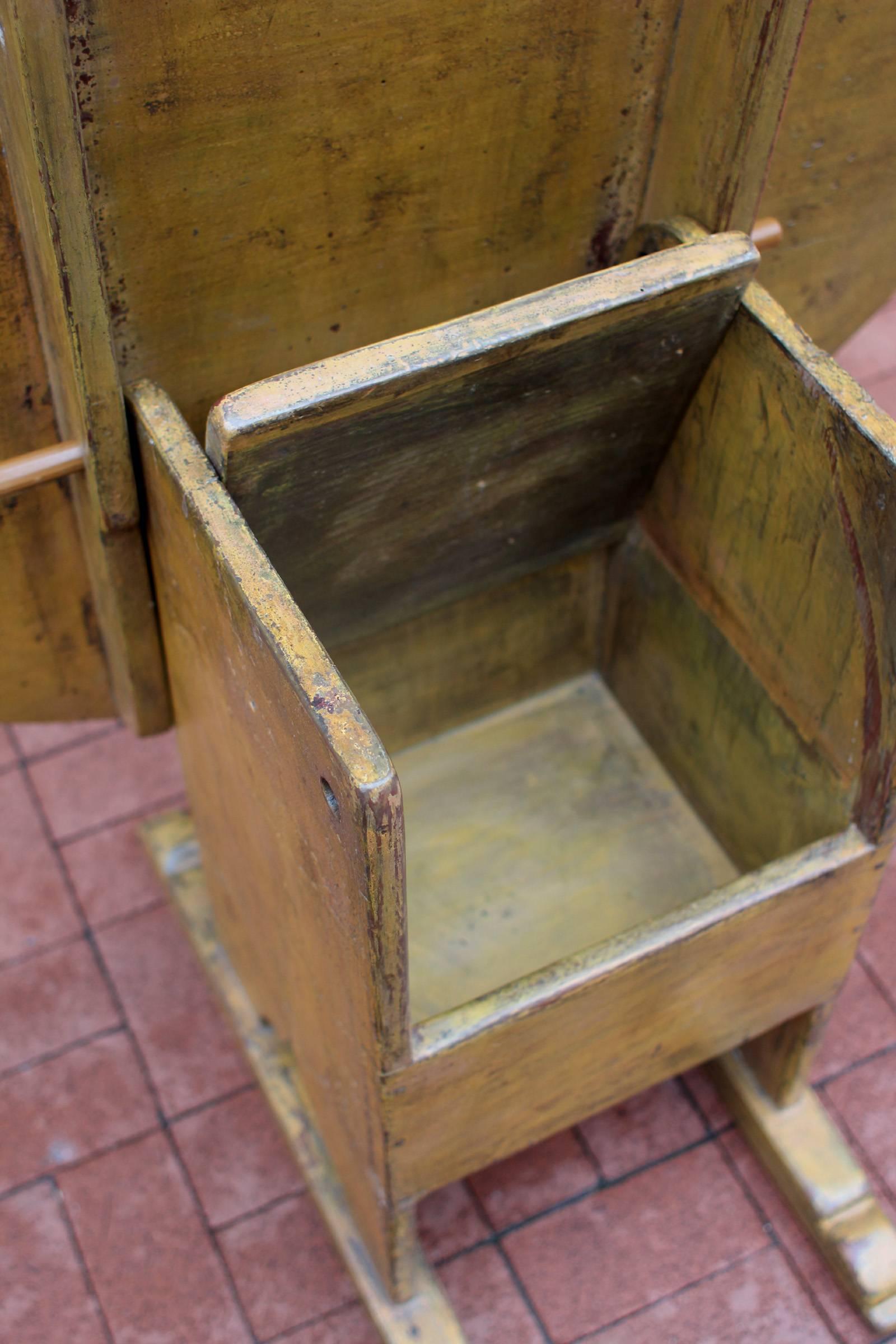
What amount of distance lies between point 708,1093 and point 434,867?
1.99ft

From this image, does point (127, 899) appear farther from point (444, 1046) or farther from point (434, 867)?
point (444, 1046)

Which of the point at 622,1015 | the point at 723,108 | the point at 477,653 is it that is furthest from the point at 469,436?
the point at 622,1015

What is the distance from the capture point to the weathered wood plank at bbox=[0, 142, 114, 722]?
141cm

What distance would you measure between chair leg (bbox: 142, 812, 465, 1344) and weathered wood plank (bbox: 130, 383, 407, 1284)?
0.28 ft

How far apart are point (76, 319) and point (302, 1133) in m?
1.22

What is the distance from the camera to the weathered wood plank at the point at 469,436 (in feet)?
4.35

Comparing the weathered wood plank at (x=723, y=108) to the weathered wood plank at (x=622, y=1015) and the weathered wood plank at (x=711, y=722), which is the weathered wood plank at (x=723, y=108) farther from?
the weathered wood plank at (x=622, y=1015)

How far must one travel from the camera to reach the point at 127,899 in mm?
2348

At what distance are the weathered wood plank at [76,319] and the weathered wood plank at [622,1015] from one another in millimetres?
582

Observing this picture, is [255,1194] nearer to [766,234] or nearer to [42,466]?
[42,466]

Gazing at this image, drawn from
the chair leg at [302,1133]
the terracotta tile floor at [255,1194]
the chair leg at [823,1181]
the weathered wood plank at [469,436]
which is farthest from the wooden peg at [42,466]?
the chair leg at [823,1181]

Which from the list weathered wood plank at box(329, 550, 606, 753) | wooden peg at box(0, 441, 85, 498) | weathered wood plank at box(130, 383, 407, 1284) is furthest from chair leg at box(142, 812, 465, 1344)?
wooden peg at box(0, 441, 85, 498)

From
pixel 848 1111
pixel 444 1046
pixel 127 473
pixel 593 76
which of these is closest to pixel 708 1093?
pixel 848 1111

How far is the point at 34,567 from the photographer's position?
1601 millimetres
